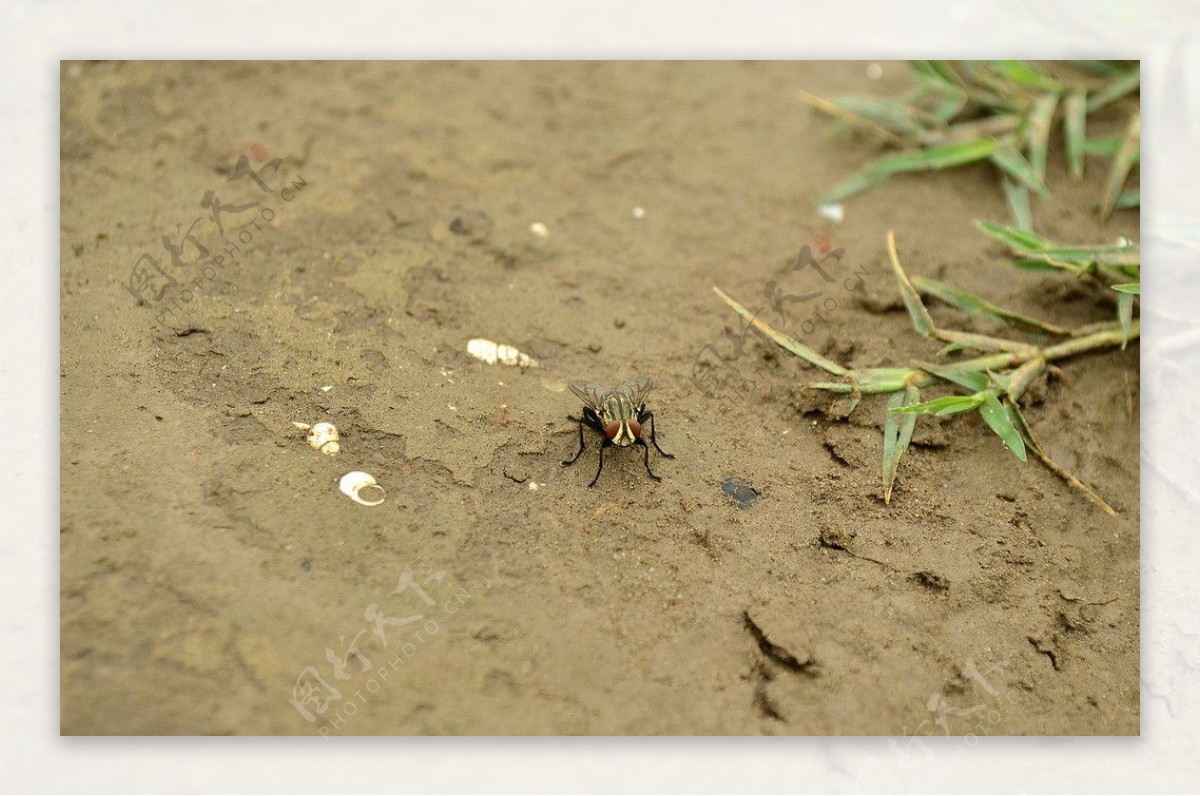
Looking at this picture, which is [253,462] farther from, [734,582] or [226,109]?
[226,109]

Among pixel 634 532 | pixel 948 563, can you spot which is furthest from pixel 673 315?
pixel 948 563

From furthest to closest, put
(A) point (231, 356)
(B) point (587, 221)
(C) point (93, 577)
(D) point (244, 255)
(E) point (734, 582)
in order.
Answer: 1. (B) point (587, 221)
2. (D) point (244, 255)
3. (A) point (231, 356)
4. (E) point (734, 582)
5. (C) point (93, 577)

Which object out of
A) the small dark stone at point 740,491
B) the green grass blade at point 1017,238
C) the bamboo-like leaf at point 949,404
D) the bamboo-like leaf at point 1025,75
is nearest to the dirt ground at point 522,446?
the small dark stone at point 740,491

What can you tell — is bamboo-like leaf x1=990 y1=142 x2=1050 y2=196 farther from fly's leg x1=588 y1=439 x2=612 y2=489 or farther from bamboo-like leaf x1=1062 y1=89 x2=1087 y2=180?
fly's leg x1=588 y1=439 x2=612 y2=489

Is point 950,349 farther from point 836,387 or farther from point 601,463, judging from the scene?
point 601,463

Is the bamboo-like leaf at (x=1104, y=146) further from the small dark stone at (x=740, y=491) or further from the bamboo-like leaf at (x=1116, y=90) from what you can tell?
the small dark stone at (x=740, y=491)

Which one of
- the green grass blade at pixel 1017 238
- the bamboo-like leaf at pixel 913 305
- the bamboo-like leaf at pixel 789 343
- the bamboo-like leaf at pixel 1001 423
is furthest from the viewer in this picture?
the green grass blade at pixel 1017 238

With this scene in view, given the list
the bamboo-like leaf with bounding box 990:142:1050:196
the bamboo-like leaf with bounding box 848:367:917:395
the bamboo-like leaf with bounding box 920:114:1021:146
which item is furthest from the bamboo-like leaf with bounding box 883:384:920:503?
the bamboo-like leaf with bounding box 920:114:1021:146
